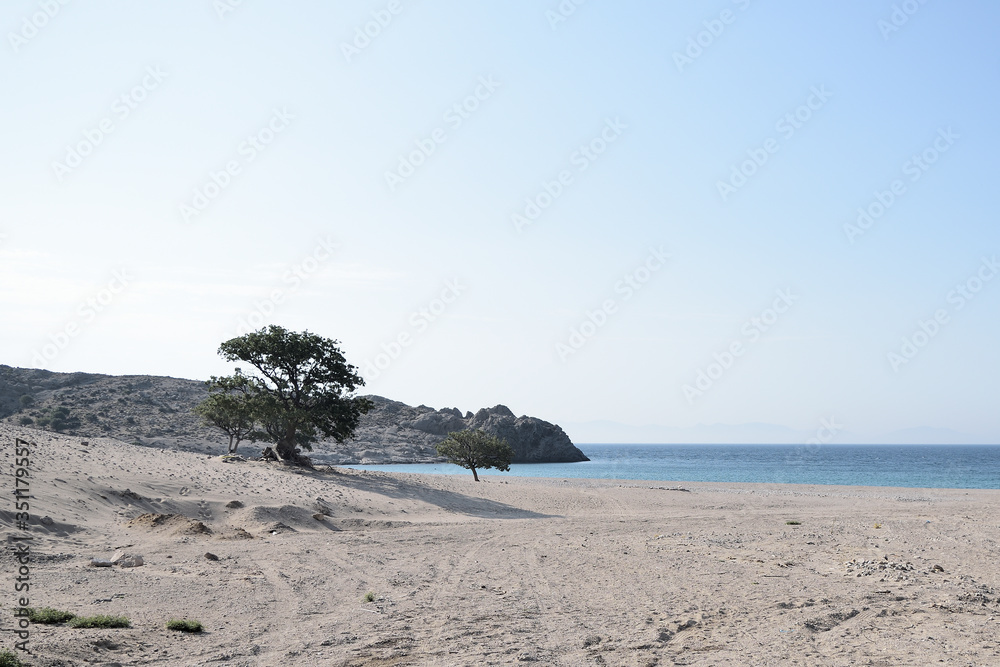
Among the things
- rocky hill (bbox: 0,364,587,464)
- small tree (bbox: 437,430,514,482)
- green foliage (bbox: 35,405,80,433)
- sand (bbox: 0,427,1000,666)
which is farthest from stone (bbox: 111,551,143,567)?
green foliage (bbox: 35,405,80,433)

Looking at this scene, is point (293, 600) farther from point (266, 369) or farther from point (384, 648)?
point (266, 369)

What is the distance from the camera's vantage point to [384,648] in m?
10.3

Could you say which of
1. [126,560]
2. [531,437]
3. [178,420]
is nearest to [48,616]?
[126,560]

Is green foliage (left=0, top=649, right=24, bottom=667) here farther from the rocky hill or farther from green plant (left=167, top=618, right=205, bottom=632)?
the rocky hill

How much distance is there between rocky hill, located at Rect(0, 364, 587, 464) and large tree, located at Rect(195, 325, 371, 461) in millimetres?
25064

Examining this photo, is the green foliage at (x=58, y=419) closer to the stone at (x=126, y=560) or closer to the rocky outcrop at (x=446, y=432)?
the rocky outcrop at (x=446, y=432)

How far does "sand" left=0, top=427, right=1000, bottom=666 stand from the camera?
10297 millimetres

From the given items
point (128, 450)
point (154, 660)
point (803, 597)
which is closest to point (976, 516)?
point (803, 597)

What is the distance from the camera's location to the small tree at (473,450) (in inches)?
2162

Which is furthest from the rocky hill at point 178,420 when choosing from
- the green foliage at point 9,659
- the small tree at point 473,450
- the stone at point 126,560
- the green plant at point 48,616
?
the green foliage at point 9,659

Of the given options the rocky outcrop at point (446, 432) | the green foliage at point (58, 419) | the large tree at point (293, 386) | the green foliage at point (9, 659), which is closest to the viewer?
the green foliage at point (9, 659)

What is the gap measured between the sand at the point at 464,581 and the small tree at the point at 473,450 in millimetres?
24493

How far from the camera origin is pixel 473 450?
55.1m

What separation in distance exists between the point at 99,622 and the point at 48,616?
0.71 meters
